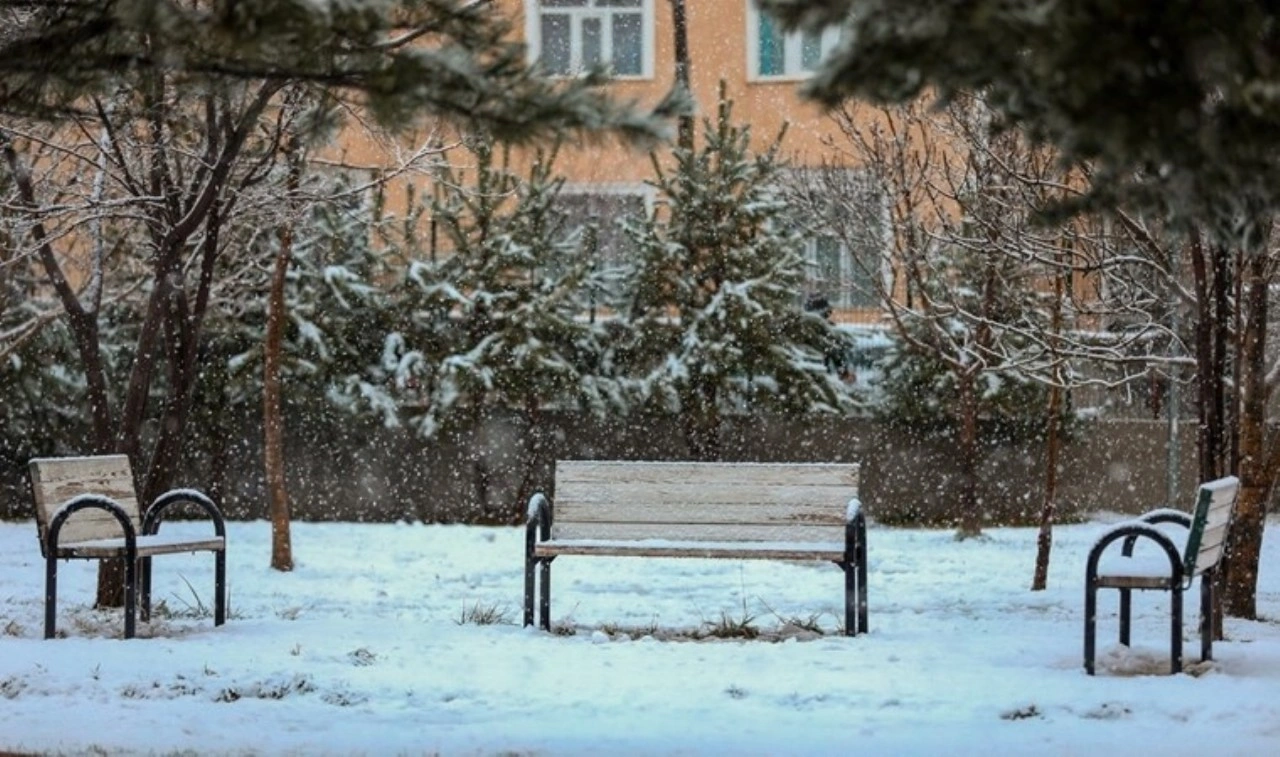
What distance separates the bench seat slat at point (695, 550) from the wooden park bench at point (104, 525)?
1.92 meters

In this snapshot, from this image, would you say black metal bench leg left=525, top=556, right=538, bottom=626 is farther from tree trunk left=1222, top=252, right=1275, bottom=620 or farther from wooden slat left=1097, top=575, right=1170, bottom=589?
tree trunk left=1222, top=252, right=1275, bottom=620

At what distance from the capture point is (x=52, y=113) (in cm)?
601

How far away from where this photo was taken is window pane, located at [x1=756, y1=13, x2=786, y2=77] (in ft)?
82.7

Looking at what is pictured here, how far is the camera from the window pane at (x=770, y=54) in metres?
25.2

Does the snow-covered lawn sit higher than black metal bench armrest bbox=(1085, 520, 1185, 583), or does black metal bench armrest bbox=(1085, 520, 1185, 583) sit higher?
black metal bench armrest bbox=(1085, 520, 1185, 583)

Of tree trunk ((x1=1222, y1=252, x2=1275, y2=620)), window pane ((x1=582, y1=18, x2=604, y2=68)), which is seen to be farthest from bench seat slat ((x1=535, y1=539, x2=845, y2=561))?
window pane ((x1=582, y1=18, x2=604, y2=68))

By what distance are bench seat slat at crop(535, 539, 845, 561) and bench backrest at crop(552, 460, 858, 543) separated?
36 centimetres

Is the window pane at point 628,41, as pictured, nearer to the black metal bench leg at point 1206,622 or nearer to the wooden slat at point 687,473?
the wooden slat at point 687,473

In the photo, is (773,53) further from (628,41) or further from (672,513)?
(672,513)

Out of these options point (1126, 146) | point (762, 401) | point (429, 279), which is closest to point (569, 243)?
point (429, 279)

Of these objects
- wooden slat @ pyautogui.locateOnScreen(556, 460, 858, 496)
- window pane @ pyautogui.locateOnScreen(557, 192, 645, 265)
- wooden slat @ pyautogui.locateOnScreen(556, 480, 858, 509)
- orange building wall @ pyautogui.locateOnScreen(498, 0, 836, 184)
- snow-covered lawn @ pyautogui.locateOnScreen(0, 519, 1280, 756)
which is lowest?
snow-covered lawn @ pyautogui.locateOnScreen(0, 519, 1280, 756)

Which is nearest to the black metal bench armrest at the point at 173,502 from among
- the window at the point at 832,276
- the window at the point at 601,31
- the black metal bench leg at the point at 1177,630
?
the black metal bench leg at the point at 1177,630

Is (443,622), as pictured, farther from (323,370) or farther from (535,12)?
(535,12)

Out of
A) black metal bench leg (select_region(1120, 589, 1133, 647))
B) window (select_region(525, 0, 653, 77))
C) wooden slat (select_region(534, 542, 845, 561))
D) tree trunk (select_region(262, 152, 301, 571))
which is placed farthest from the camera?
window (select_region(525, 0, 653, 77))
